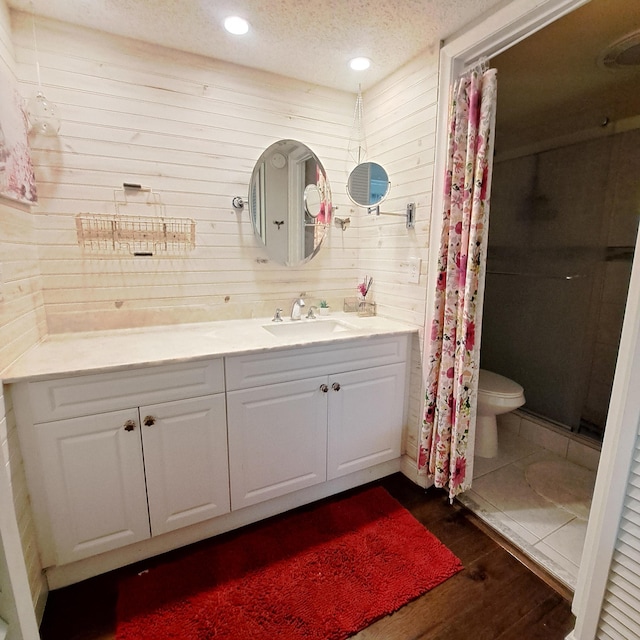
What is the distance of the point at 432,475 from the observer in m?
1.89

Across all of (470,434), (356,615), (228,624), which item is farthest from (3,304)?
(470,434)

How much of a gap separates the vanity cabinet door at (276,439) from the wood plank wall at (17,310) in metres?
0.71

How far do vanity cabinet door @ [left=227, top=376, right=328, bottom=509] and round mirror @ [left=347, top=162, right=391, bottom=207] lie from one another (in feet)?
3.66

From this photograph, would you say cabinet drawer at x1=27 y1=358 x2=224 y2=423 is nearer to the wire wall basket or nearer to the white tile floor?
the wire wall basket

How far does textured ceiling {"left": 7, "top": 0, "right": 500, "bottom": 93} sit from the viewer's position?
1.44m

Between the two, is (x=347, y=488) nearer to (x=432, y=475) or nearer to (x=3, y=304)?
(x=432, y=475)

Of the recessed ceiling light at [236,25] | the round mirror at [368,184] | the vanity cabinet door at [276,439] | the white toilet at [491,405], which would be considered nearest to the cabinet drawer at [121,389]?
the vanity cabinet door at [276,439]

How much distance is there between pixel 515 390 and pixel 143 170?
245cm

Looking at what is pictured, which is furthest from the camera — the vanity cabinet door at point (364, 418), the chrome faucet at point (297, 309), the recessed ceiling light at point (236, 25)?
the chrome faucet at point (297, 309)

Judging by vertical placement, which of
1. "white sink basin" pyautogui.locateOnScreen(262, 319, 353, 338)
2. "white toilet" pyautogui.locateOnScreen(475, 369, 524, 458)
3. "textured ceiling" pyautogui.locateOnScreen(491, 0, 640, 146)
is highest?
"textured ceiling" pyautogui.locateOnScreen(491, 0, 640, 146)

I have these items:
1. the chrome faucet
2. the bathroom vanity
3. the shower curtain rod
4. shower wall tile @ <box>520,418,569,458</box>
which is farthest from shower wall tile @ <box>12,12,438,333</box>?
shower wall tile @ <box>520,418,569,458</box>

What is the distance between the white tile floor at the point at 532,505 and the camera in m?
1.54

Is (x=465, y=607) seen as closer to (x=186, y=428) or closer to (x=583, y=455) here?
(x=186, y=428)

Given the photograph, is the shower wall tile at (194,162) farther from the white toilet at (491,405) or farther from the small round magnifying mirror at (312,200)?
the white toilet at (491,405)
